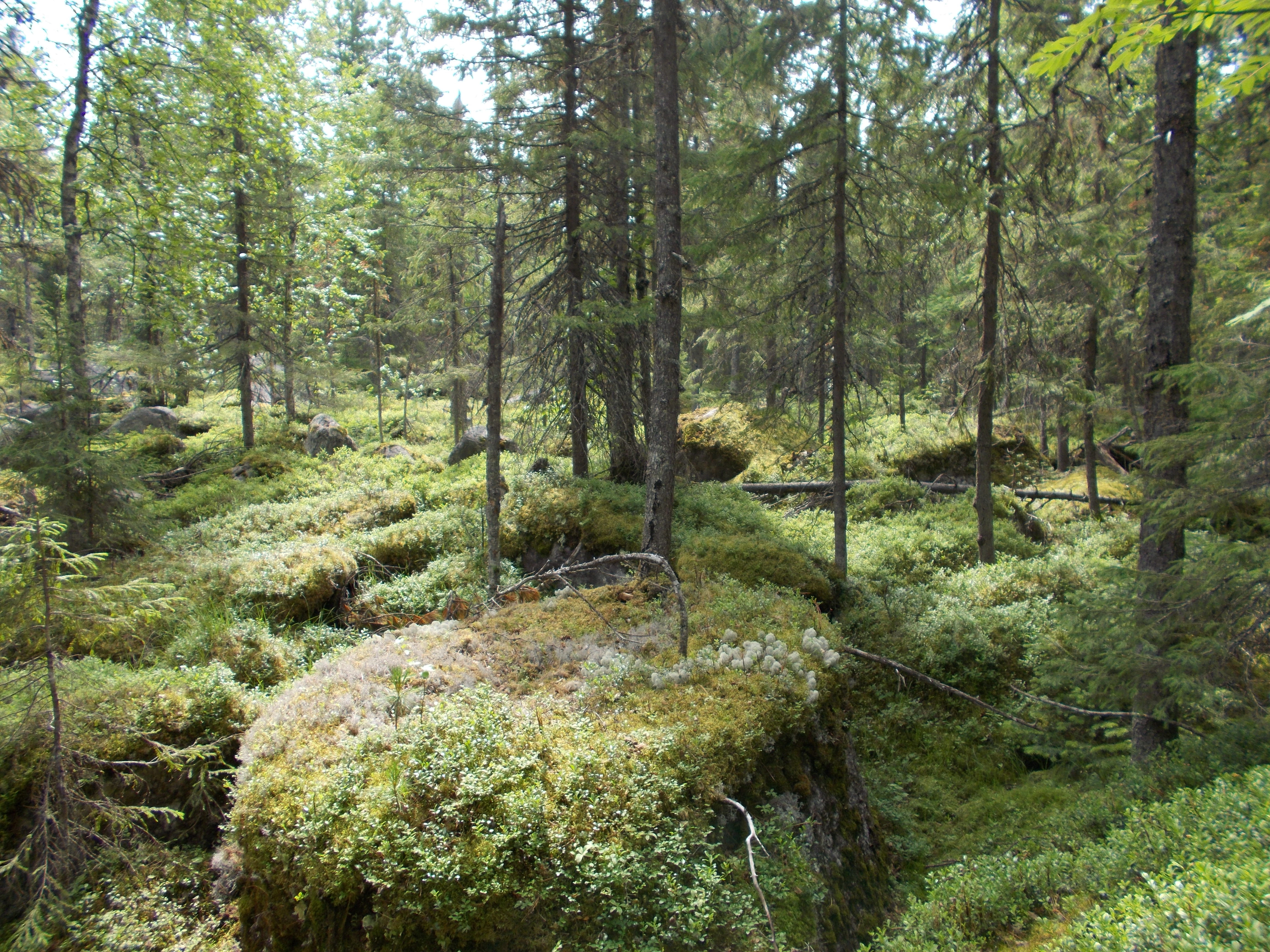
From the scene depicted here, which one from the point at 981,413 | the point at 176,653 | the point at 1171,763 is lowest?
the point at 1171,763

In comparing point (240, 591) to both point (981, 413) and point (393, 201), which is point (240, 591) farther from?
point (393, 201)

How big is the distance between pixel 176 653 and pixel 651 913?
604cm

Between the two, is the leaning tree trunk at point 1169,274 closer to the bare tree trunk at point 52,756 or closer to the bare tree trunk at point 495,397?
the bare tree trunk at point 495,397

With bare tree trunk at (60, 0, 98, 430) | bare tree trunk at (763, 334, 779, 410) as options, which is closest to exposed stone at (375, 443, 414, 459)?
bare tree trunk at (60, 0, 98, 430)

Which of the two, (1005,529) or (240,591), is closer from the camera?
(240,591)

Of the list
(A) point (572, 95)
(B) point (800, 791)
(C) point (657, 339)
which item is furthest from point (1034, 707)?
(A) point (572, 95)

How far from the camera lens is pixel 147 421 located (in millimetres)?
19000

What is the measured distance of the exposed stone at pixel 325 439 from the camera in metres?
18.1

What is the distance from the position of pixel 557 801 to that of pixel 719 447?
1403 cm

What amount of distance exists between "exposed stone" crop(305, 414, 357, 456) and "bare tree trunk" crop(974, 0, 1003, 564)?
1613 cm

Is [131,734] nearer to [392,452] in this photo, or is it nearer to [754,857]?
[754,857]

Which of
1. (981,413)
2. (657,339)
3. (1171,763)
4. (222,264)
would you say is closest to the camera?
(1171,763)

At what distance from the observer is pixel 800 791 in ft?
15.4

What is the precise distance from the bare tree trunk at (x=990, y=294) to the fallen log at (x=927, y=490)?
315 centimetres
